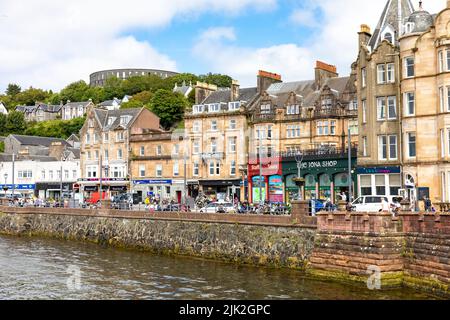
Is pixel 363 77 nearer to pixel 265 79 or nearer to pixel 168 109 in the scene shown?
pixel 265 79

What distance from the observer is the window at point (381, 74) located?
45969 millimetres

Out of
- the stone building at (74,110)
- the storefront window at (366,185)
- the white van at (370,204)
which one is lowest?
the white van at (370,204)

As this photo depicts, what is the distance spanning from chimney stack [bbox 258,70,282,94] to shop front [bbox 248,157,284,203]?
999 centimetres

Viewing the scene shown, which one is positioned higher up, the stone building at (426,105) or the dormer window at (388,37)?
the dormer window at (388,37)

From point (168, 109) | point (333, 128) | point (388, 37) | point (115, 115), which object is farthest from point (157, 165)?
point (388, 37)

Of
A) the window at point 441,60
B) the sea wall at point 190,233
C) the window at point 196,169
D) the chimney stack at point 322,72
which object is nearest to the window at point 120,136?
the window at point 196,169

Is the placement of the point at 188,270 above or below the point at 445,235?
below

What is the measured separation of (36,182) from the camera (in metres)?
87.6

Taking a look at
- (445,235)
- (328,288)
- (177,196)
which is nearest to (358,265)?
(328,288)

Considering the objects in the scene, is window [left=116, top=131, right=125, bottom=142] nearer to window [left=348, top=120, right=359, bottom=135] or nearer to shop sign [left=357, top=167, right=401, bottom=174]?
window [left=348, top=120, right=359, bottom=135]

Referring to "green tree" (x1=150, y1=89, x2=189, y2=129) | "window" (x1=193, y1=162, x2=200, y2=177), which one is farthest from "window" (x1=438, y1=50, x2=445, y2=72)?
"green tree" (x1=150, y1=89, x2=189, y2=129)

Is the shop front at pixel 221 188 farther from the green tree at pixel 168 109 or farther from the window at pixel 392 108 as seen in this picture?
the green tree at pixel 168 109

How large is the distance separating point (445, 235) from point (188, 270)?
15088 millimetres
